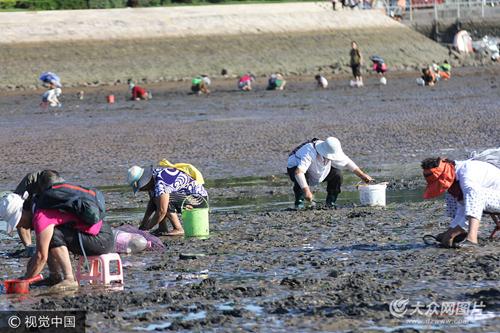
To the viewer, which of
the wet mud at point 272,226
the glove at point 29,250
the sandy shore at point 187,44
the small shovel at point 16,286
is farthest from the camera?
the sandy shore at point 187,44

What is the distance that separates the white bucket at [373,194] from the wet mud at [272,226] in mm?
156

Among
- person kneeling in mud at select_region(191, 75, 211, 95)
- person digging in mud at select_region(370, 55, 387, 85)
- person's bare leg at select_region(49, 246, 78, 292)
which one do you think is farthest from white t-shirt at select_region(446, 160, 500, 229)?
person digging in mud at select_region(370, 55, 387, 85)

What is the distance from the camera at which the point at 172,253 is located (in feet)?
42.8

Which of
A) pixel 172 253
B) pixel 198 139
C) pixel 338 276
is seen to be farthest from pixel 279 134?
pixel 338 276

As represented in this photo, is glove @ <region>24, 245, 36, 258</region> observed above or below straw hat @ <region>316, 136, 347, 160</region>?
below

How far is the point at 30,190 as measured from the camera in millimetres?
13336

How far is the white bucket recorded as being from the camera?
15.7m

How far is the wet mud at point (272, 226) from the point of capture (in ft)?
32.0

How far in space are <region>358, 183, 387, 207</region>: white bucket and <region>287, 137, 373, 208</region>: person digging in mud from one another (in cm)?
24

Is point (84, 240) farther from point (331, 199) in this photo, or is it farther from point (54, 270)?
point (331, 199)

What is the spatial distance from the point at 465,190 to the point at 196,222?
11.1 feet

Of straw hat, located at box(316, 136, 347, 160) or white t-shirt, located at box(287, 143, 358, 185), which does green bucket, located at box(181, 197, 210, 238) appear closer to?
white t-shirt, located at box(287, 143, 358, 185)

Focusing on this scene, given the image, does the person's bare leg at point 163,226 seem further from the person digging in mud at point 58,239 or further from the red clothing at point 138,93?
the red clothing at point 138,93

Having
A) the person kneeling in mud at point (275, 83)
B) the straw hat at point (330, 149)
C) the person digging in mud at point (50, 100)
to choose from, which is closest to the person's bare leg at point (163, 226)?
the straw hat at point (330, 149)
